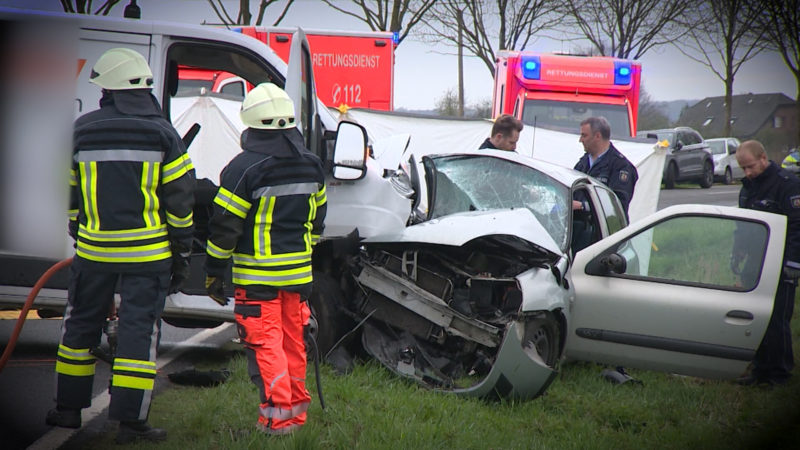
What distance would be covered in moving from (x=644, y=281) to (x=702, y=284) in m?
0.36

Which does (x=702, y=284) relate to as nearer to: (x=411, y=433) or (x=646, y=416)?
(x=646, y=416)

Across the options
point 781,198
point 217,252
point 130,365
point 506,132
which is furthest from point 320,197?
point 781,198

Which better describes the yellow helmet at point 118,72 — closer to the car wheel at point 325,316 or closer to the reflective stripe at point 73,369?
the reflective stripe at point 73,369

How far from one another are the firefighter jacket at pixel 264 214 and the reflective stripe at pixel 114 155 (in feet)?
1.30

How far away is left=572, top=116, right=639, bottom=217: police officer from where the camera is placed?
7441 mm

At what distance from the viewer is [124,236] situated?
3885 mm

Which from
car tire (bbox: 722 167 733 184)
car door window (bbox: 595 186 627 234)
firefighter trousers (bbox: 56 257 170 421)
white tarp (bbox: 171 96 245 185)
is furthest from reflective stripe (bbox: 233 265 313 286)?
car tire (bbox: 722 167 733 184)

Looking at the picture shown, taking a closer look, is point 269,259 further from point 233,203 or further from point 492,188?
point 492,188

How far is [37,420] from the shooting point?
13.9 feet

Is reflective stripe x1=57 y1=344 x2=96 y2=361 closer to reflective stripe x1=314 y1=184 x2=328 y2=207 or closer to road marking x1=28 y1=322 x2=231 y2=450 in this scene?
road marking x1=28 y1=322 x2=231 y2=450

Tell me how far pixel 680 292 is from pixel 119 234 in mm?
3472

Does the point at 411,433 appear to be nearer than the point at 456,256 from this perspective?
Yes

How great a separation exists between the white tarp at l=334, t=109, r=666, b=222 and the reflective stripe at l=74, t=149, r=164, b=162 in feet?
25.8

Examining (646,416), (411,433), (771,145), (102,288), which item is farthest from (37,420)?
(771,145)
